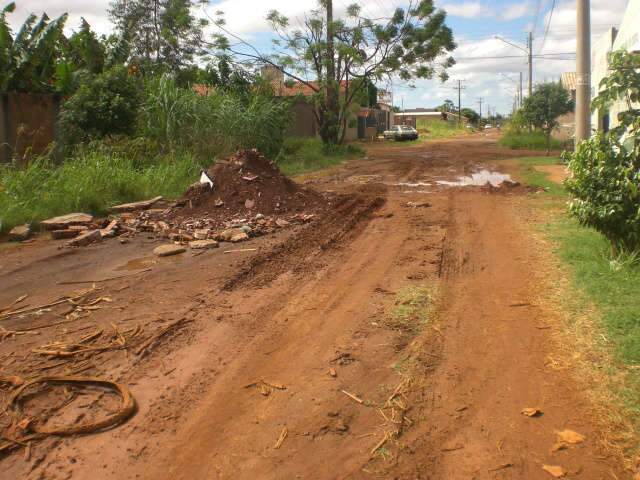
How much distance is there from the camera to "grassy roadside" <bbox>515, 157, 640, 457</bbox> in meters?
3.89

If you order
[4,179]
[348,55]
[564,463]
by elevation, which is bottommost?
[564,463]

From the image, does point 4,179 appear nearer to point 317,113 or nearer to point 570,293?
point 570,293

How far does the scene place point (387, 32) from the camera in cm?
2672

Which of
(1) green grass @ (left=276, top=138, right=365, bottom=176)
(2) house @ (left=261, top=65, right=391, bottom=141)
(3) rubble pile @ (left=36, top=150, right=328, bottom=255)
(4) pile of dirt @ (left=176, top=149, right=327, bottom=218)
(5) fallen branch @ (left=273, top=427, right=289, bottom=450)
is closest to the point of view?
(5) fallen branch @ (left=273, top=427, right=289, bottom=450)

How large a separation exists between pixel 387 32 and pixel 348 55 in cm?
221

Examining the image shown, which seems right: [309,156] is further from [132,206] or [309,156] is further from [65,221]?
[65,221]

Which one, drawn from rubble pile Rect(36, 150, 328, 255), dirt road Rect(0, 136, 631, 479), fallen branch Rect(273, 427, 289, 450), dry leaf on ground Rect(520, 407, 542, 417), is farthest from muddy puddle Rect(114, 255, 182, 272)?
dry leaf on ground Rect(520, 407, 542, 417)

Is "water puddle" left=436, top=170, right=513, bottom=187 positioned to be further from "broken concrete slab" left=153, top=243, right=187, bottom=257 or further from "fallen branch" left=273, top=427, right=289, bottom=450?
"fallen branch" left=273, top=427, right=289, bottom=450

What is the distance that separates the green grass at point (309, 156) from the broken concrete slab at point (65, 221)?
9.83 meters

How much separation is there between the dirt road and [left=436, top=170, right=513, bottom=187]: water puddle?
7.90 metres

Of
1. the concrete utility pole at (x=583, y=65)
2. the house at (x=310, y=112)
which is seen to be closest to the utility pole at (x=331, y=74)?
the house at (x=310, y=112)

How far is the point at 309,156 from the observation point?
24.2 meters

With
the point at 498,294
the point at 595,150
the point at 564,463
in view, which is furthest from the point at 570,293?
the point at 564,463

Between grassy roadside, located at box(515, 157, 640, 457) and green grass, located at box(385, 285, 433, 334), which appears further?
green grass, located at box(385, 285, 433, 334)
